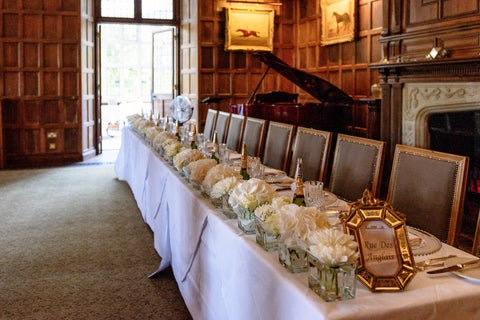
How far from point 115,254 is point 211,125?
302 centimetres

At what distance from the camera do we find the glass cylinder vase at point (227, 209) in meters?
2.12

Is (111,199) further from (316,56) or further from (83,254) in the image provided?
(316,56)

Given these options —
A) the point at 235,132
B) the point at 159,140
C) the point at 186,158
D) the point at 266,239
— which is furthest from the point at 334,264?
the point at 235,132

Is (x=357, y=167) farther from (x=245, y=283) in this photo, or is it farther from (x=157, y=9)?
(x=157, y=9)

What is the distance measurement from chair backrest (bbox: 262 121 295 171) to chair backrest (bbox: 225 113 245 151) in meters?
0.76

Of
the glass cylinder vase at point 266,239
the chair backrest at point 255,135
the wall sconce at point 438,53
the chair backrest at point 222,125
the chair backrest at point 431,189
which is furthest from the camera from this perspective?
the chair backrest at point 222,125

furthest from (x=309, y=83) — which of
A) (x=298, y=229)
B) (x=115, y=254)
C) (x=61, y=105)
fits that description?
(x=298, y=229)

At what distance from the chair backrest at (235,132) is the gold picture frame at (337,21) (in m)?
3.31

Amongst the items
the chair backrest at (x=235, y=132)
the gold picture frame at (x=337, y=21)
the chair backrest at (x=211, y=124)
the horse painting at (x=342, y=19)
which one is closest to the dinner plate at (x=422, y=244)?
the chair backrest at (x=235, y=132)

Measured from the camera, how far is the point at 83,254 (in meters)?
3.88

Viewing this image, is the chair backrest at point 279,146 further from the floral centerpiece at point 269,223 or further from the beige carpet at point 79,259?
the floral centerpiece at point 269,223

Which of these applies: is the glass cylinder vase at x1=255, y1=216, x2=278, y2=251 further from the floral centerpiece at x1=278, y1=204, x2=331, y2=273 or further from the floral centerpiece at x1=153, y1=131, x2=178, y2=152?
the floral centerpiece at x1=153, y1=131, x2=178, y2=152

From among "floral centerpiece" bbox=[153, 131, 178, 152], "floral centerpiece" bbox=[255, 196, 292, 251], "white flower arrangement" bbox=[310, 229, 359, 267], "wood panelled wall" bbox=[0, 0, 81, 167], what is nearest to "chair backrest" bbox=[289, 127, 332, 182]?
"floral centerpiece" bbox=[153, 131, 178, 152]

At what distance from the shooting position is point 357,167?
3.14 meters
